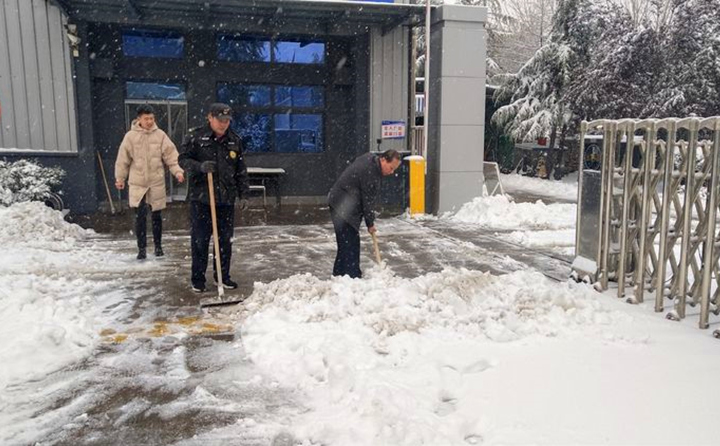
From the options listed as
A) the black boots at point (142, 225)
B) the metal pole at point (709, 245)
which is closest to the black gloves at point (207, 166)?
the black boots at point (142, 225)

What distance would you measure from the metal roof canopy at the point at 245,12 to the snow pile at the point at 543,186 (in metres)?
7.40

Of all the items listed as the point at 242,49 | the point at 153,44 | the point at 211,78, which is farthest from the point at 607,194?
the point at 153,44

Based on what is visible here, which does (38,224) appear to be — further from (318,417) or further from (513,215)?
(513,215)

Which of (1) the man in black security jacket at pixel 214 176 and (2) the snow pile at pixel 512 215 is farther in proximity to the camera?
(2) the snow pile at pixel 512 215

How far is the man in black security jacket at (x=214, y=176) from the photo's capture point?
6.17 m

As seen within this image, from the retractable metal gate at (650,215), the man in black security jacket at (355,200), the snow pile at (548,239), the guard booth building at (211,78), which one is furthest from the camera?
the guard booth building at (211,78)

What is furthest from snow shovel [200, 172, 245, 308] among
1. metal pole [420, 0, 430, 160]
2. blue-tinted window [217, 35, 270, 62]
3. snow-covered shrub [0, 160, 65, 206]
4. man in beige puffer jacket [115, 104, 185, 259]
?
blue-tinted window [217, 35, 270, 62]

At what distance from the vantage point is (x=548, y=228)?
10.6m

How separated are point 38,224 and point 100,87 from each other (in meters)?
5.28

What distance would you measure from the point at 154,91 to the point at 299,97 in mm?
3294

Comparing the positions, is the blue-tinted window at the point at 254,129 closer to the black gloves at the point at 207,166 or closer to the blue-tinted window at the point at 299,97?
the blue-tinted window at the point at 299,97

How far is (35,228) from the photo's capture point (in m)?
8.92

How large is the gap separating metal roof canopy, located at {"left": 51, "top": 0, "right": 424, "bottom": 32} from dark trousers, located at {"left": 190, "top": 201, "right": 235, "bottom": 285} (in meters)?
6.43

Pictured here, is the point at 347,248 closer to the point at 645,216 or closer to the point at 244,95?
the point at 645,216
